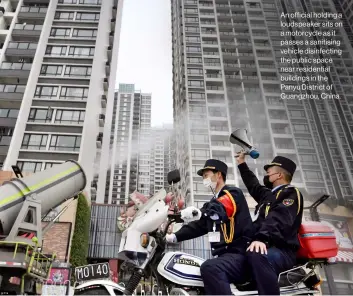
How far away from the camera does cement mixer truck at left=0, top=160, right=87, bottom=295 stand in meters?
3.46

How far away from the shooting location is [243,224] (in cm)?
273

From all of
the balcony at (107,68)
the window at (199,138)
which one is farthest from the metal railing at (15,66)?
the window at (199,138)

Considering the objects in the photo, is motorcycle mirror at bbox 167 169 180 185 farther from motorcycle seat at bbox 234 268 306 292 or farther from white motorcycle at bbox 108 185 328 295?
motorcycle seat at bbox 234 268 306 292

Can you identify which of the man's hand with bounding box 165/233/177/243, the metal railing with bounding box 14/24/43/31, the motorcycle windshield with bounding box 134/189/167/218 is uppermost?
the metal railing with bounding box 14/24/43/31

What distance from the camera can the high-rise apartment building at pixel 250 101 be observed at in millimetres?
25725

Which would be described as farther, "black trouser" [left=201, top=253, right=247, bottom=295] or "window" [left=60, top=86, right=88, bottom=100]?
"window" [left=60, top=86, right=88, bottom=100]

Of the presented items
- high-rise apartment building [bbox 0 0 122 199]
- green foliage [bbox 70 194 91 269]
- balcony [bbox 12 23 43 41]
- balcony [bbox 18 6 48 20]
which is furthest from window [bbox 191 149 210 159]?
balcony [bbox 18 6 48 20]

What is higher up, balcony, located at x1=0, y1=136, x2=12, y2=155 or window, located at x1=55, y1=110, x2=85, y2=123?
window, located at x1=55, y1=110, x2=85, y2=123

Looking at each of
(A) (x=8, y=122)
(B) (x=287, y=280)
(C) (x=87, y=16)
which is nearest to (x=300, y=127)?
(C) (x=87, y=16)

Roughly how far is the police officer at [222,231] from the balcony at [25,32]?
99.6 ft

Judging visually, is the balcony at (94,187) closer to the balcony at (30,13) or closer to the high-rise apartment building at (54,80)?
the high-rise apartment building at (54,80)

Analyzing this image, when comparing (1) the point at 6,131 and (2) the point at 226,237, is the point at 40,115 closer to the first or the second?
(1) the point at 6,131

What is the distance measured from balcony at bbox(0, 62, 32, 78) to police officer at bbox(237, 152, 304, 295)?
2745cm

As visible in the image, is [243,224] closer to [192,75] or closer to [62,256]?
[62,256]
